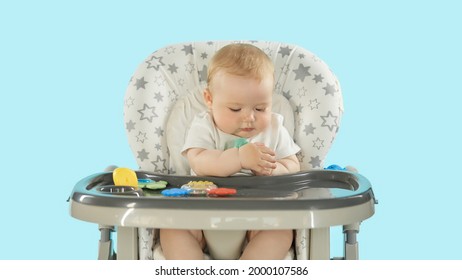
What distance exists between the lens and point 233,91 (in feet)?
9.99

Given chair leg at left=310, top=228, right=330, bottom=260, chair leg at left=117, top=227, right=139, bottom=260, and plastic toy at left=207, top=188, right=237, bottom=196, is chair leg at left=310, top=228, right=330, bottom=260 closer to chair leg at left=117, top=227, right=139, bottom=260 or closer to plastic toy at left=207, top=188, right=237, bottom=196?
plastic toy at left=207, top=188, right=237, bottom=196

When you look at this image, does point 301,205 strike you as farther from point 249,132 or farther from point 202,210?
point 249,132

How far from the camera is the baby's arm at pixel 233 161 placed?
9.83 feet

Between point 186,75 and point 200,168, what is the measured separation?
402 mm

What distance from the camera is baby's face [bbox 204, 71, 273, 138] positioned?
3039 mm

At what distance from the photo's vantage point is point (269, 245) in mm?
2854

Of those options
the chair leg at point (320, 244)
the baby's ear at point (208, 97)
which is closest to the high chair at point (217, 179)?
the chair leg at point (320, 244)

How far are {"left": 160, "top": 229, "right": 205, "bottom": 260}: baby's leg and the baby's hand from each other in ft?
0.92

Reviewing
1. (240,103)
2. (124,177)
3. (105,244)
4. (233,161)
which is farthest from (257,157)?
(105,244)

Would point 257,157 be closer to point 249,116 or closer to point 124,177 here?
point 249,116

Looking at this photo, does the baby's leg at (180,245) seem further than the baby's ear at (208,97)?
No

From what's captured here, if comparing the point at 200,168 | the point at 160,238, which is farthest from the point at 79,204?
the point at 200,168

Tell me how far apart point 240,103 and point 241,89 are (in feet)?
0.17

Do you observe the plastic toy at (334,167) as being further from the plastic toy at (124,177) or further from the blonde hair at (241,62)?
the plastic toy at (124,177)
